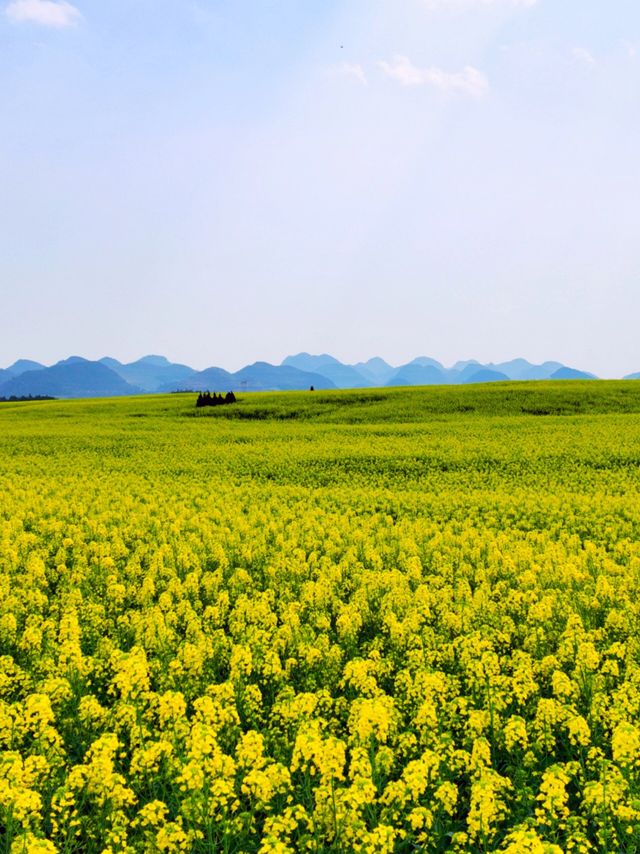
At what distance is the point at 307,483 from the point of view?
2719 cm

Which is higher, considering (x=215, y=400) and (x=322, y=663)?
(x=215, y=400)

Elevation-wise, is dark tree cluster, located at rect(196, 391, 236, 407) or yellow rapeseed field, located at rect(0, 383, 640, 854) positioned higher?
dark tree cluster, located at rect(196, 391, 236, 407)

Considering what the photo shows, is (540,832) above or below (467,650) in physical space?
below

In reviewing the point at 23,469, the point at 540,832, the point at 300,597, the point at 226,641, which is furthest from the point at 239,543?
the point at 23,469

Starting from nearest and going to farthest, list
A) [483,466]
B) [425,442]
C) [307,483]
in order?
[307,483] → [483,466] → [425,442]

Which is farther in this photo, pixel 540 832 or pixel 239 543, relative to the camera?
pixel 239 543

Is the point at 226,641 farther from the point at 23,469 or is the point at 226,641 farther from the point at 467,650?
the point at 23,469

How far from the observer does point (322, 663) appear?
8.62 metres

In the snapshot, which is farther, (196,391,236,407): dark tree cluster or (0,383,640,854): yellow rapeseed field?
(196,391,236,407): dark tree cluster

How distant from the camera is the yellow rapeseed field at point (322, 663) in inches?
212

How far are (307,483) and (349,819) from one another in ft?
72.8

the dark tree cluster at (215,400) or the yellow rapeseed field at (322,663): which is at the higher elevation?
the dark tree cluster at (215,400)

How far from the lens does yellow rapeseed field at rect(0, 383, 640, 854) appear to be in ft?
17.6

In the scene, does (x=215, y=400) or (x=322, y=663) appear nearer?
(x=322, y=663)
